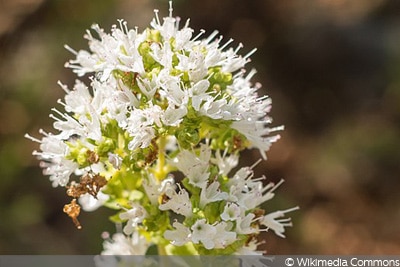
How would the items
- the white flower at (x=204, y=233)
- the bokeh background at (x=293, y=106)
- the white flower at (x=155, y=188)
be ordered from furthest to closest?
the bokeh background at (x=293, y=106) < the white flower at (x=155, y=188) < the white flower at (x=204, y=233)

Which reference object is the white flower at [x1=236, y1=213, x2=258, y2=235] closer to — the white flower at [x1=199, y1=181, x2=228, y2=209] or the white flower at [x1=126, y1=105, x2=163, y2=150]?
the white flower at [x1=199, y1=181, x2=228, y2=209]

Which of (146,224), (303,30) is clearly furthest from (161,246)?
(303,30)

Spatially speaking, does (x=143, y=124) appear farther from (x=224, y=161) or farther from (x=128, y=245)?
(x=128, y=245)

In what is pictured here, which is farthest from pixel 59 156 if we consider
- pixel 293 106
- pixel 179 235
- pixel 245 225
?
pixel 293 106

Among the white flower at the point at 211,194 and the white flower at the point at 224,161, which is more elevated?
the white flower at the point at 224,161

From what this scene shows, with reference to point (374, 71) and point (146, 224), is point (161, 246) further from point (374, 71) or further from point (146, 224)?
point (374, 71)

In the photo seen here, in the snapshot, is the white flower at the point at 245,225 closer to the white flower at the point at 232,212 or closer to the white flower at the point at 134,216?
the white flower at the point at 232,212

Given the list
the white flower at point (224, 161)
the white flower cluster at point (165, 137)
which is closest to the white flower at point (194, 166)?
the white flower cluster at point (165, 137)
